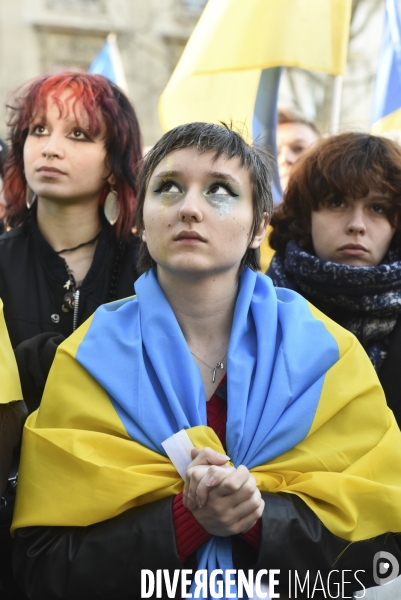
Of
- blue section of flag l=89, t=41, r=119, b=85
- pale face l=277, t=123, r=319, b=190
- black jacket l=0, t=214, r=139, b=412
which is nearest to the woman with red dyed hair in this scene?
black jacket l=0, t=214, r=139, b=412

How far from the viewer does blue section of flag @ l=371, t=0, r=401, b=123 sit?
481 centimetres

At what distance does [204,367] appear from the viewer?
2.53 metres

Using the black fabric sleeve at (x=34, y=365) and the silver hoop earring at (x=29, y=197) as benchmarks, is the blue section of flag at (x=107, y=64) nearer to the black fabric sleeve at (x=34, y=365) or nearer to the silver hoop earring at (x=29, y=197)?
the silver hoop earring at (x=29, y=197)

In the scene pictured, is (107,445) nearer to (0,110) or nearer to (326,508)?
(326,508)

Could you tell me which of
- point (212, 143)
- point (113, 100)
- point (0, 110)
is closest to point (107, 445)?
point (212, 143)

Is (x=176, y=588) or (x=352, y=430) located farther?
(x=352, y=430)

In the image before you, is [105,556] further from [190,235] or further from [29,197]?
[29,197]

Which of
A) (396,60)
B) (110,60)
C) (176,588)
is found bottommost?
(176,588)

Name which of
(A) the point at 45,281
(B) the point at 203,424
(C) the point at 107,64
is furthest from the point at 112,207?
(C) the point at 107,64

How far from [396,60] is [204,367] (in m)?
3.03

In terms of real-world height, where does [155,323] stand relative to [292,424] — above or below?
above

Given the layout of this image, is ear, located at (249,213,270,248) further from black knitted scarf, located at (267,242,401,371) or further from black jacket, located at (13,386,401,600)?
black jacket, located at (13,386,401,600)

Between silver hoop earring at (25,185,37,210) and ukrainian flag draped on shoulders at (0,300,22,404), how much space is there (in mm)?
1024

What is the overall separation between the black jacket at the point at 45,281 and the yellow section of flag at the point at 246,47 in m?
1.12
